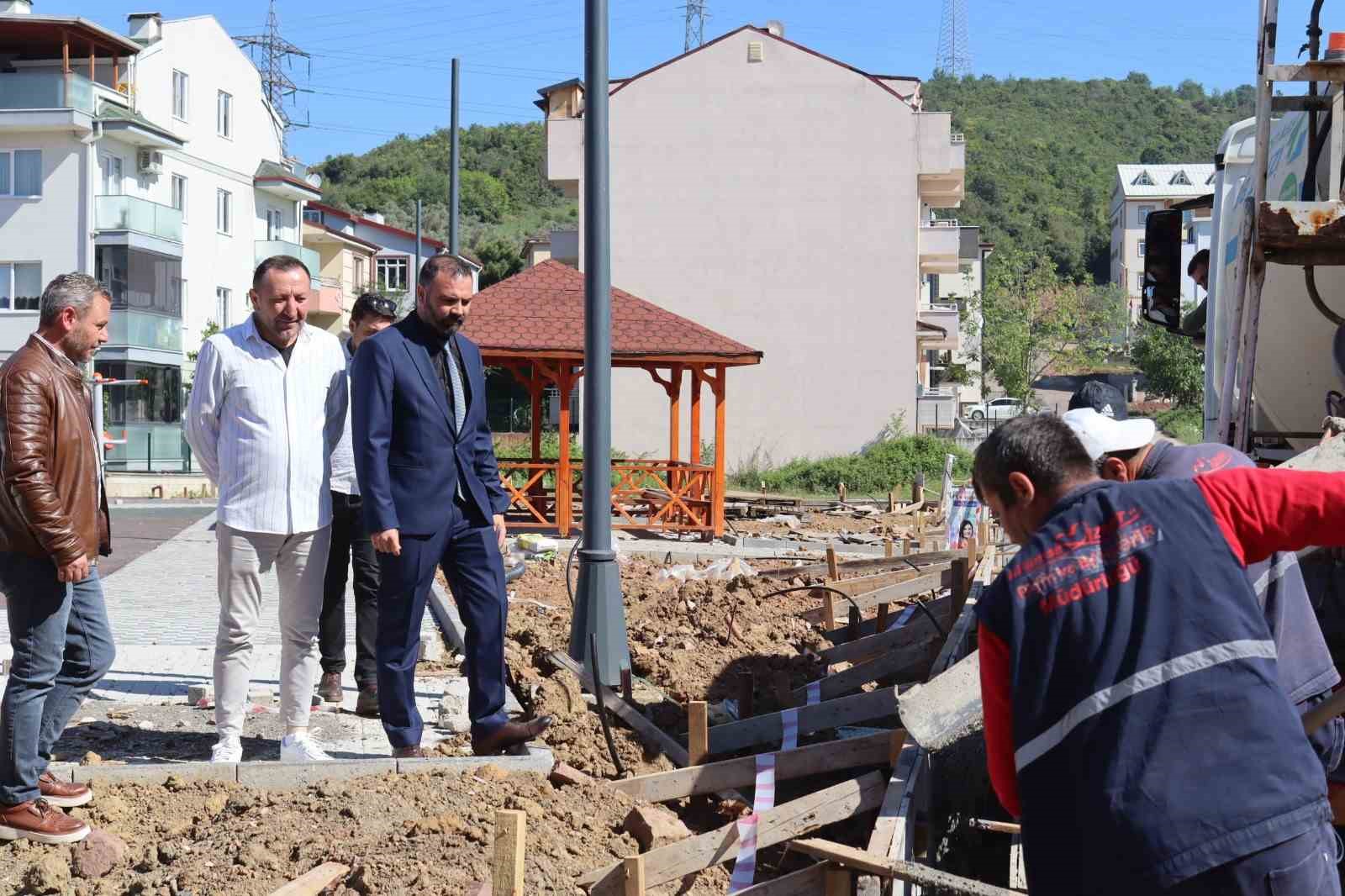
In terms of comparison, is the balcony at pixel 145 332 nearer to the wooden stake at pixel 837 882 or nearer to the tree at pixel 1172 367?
the wooden stake at pixel 837 882

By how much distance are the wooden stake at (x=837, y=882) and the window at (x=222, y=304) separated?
45.8 meters

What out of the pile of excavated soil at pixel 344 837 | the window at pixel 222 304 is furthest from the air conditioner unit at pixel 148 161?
the pile of excavated soil at pixel 344 837

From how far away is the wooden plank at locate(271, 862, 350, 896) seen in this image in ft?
13.5

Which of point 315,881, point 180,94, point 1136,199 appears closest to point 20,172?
point 180,94

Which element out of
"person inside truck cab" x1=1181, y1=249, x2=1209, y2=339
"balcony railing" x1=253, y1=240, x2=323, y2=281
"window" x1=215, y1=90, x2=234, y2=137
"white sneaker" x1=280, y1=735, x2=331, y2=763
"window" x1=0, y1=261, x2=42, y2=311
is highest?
"window" x1=215, y1=90, x2=234, y2=137

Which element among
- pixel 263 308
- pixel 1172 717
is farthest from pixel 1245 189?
pixel 1172 717

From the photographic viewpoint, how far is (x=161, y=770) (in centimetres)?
533

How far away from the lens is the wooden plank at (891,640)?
8.62m

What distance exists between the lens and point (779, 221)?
38125 millimetres

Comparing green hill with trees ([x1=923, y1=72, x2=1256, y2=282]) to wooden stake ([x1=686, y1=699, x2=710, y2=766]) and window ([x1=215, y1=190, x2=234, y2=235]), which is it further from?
wooden stake ([x1=686, y1=699, x2=710, y2=766])

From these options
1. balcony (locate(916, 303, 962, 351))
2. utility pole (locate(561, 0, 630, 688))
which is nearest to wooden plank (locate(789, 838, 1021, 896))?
utility pole (locate(561, 0, 630, 688))

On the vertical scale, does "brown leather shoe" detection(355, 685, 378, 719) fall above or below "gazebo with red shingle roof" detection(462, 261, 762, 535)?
below

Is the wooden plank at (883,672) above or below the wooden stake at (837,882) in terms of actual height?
below

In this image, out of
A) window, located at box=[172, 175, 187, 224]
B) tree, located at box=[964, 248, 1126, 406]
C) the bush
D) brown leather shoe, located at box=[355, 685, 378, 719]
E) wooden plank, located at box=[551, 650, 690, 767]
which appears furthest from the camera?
tree, located at box=[964, 248, 1126, 406]
